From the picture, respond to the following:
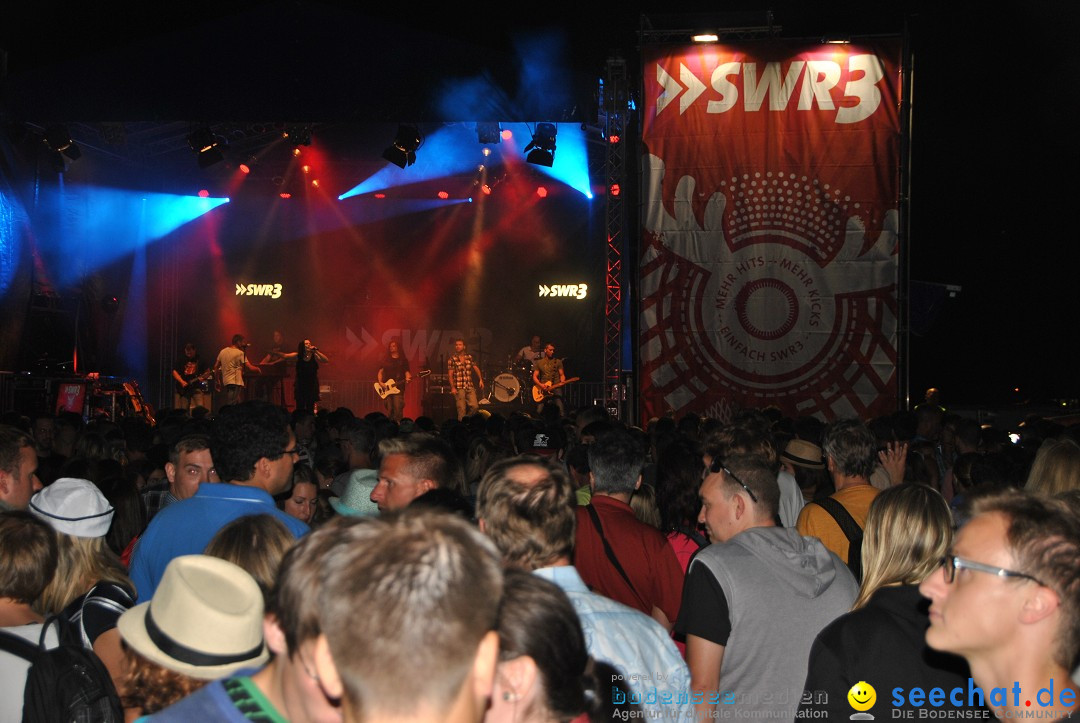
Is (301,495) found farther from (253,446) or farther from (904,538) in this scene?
(904,538)

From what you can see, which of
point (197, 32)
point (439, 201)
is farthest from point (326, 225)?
point (197, 32)

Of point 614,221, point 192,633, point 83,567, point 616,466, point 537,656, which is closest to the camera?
point 537,656

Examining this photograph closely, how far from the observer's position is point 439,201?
20609 mm

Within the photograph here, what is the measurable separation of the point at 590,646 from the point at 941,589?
0.77 meters

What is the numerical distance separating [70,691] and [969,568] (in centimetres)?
196

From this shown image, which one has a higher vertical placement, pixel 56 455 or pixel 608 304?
pixel 608 304

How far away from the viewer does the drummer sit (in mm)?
18375

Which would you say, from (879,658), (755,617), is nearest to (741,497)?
(755,617)

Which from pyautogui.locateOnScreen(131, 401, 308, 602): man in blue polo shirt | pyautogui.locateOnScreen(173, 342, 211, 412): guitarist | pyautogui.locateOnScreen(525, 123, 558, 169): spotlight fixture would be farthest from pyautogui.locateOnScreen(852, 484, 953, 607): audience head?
pyautogui.locateOnScreen(173, 342, 211, 412): guitarist

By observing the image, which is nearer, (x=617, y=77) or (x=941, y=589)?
(x=941, y=589)

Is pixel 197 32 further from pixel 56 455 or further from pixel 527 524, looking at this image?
pixel 527 524

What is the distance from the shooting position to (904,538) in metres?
2.88

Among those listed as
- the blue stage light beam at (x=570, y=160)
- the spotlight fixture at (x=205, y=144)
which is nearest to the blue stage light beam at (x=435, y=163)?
the blue stage light beam at (x=570, y=160)

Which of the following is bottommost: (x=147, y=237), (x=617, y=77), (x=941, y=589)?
(x=941, y=589)
